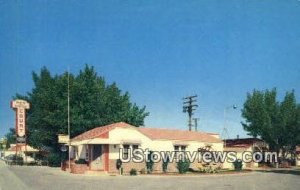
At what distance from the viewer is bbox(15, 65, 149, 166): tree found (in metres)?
47.0

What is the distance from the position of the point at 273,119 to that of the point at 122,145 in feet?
75.1

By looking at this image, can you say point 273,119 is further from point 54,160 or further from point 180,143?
point 54,160

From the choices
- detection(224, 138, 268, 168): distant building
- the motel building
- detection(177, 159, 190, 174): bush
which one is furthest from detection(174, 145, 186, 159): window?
detection(224, 138, 268, 168): distant building

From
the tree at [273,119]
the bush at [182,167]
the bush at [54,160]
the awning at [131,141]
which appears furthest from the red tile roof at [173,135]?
the bush at [54,160]

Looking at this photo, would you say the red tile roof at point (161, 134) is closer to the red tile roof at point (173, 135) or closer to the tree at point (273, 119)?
the red tile roof at point (173, 135)

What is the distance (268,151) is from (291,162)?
4.94 metres

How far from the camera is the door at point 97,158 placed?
35062 millimetres

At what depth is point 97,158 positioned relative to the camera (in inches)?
1396

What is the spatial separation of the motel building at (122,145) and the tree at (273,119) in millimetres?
12124

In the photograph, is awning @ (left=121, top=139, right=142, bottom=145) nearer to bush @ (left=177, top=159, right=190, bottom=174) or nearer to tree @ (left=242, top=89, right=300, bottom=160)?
bush @ (left=177, top=159, right=190, bottom=174)

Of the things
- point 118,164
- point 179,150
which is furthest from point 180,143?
point 118,164

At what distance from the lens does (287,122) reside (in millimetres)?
48219

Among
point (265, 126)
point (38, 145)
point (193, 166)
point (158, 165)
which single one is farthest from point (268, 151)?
point (38, 145)

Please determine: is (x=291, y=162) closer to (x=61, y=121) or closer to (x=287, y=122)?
(x=287, y=122)
